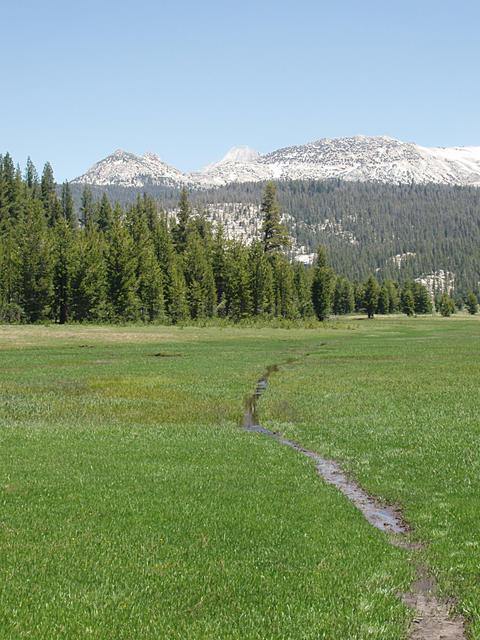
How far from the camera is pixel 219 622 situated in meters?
11.6

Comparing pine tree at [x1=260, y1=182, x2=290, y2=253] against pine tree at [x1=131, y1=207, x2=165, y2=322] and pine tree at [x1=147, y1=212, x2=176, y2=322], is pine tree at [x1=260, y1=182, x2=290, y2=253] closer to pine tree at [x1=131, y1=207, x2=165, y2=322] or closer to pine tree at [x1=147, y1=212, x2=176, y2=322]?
pine tree at [x1=147, y1=212, x2=176, y2=322]

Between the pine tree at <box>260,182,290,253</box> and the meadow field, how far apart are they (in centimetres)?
10857

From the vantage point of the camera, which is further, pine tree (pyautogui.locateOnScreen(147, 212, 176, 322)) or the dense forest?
pine tree (pyautogui.locateOnScreen(147, 212, 176, 322))

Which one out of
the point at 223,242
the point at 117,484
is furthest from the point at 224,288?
the point at 117,484

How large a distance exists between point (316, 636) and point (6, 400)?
115ft

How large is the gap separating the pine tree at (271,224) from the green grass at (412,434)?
90.1 m

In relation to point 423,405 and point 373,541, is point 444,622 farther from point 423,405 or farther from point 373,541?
point 423,405

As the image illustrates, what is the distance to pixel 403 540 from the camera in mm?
17266

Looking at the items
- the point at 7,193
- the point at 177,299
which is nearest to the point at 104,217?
the point at 7,193

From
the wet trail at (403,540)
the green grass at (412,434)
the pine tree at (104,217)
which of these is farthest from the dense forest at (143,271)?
the wet trail at (403,540)

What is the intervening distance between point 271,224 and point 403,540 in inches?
5541

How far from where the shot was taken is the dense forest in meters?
128

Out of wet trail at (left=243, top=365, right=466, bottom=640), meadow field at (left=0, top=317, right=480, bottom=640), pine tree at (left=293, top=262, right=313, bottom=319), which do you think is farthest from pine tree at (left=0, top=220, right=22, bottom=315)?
wet trail at (left=243, top=365, right=466, bottom=640)

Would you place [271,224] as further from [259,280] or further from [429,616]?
[429,616]
